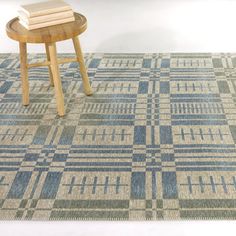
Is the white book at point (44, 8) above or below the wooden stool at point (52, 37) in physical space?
above

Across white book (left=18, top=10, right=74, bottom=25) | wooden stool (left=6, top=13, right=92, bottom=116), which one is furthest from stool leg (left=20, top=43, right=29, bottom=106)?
white book (left=18, top=10, right=74, bottom=25)

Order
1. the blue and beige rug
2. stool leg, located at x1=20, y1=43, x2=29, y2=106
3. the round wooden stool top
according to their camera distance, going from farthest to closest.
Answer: stool leg, located at x1=20, y1=43, x2=29, y2=106, the round wooden stool top, the blue and beige rug

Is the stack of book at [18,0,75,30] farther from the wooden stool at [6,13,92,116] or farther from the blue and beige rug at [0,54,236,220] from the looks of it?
the blue and beige rug at [0,54,236,220]

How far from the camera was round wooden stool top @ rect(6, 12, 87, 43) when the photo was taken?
147 centimetres

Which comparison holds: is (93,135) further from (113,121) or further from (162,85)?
(162,85)

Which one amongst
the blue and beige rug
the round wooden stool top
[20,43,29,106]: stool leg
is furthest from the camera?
[20,43,29,106]: stool leg

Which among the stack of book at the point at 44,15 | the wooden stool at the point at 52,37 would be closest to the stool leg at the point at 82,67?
the wooden stool at the point at 52,37

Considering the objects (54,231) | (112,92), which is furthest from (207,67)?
(54,231)

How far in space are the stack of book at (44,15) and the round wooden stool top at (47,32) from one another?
0.02 metres

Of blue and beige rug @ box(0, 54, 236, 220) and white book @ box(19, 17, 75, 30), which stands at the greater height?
white book @ box(19, 17, 75, 30)

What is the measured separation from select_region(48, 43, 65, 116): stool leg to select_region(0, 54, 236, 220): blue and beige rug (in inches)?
1.5

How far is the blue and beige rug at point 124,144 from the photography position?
3.89ft

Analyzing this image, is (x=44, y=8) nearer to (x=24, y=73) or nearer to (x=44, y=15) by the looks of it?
(x=44, y=15)

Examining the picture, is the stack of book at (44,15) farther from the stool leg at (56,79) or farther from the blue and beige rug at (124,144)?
the blue and beige rug at (124,144)
